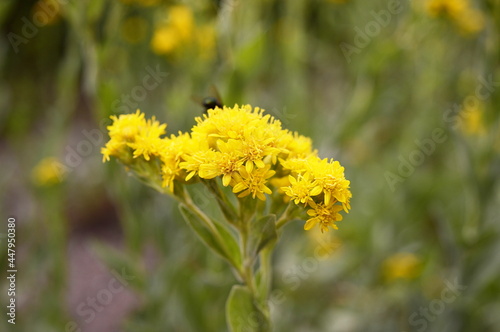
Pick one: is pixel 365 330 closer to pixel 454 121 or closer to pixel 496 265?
pixel 496 265

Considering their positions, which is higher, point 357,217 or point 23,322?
point 357,217

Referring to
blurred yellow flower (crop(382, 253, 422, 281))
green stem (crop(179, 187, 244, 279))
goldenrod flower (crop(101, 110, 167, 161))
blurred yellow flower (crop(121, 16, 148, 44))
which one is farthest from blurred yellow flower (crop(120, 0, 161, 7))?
blurred yellow flower (crop(382, 253, 422, 281))

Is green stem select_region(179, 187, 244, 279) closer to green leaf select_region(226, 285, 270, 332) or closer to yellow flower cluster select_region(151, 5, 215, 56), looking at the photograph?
green leaf select_region(226, 285, 270, 332)

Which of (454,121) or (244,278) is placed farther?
(454,121)

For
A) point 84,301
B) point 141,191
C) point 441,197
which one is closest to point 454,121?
point 441,197

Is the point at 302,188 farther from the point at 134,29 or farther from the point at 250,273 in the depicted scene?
the point at 134,29

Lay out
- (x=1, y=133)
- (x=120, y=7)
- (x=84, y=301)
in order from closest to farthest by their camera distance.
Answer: (x=120, y=7) < (x=84, y=301) < (x=1, y=133)

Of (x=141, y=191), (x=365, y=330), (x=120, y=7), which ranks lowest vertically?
(x=365, y=330)
